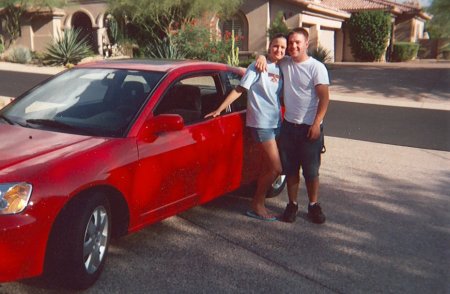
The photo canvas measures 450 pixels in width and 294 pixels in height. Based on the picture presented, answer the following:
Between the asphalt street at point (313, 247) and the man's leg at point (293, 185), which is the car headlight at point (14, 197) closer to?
the asphalt street at point (313, 247)

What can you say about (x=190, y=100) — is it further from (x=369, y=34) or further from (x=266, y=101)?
(x=369, y=34)

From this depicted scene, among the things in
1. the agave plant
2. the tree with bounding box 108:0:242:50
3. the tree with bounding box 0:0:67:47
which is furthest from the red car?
the tree with bounding box 0:0:67:47

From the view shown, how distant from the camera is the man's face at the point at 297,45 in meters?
4.96

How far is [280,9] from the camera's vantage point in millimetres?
28906

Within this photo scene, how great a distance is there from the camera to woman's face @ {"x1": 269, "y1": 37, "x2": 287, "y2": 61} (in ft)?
16.6

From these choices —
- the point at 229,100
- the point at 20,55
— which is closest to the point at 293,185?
the point at 229,100

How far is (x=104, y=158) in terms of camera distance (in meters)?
3.91

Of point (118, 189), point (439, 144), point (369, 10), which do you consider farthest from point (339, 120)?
point (369, 10)

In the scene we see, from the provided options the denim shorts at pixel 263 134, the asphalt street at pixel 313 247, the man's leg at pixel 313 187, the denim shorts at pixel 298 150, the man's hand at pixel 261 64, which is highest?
the man's hand at pixel 261 64

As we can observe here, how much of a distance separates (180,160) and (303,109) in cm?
130

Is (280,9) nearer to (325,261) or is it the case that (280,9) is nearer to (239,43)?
(239,43)

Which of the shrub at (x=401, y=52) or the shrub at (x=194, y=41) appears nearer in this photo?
the shrub at (x=194, y=41)

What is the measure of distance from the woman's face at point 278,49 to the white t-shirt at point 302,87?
10 centimetres

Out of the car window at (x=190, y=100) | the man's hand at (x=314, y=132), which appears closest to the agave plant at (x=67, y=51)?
the car window at (x=190, y=100)
